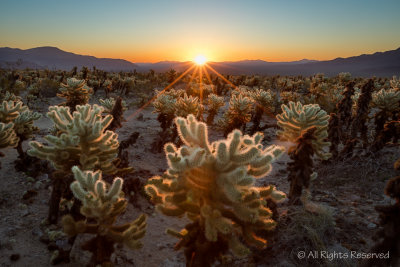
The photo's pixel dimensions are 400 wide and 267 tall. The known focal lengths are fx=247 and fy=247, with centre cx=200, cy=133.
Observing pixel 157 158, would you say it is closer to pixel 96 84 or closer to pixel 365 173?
pixel 365 173

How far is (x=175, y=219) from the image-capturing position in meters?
5.70

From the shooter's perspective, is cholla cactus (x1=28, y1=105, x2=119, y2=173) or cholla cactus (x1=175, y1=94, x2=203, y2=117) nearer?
cholla cactus (x1=28, y1=105, x2=119, y2=173)

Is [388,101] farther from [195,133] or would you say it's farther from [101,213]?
[101,213]

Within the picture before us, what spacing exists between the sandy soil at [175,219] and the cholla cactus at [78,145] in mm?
1591

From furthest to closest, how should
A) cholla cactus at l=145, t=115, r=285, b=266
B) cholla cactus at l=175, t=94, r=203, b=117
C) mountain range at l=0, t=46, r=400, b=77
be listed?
mountain range at l=0, t=46, r=400, b=77, cholla cactus at l=175, t=94, r=203, b=117, cholla cactus at l=145, t=115, r=285, b=266

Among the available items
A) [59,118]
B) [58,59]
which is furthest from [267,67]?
[59,118]

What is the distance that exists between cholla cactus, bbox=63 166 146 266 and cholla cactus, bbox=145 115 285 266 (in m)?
0.46

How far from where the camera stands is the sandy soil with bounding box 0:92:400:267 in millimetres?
3980

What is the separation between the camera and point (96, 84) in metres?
19.3

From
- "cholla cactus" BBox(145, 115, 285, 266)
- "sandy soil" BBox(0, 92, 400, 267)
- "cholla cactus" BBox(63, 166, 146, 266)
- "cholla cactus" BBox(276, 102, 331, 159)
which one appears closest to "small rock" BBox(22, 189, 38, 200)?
"sandy soil" BBox(0, 92, 400, 267)

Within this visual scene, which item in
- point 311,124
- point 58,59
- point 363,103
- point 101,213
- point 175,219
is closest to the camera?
point 101,213

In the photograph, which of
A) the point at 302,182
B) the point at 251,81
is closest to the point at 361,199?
the point at 302,182

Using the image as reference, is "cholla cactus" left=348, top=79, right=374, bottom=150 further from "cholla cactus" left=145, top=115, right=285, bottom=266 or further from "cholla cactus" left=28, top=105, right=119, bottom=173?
"cholla cactus" left=28, top=105, right=119, bottom=173

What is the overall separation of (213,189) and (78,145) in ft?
7.92
